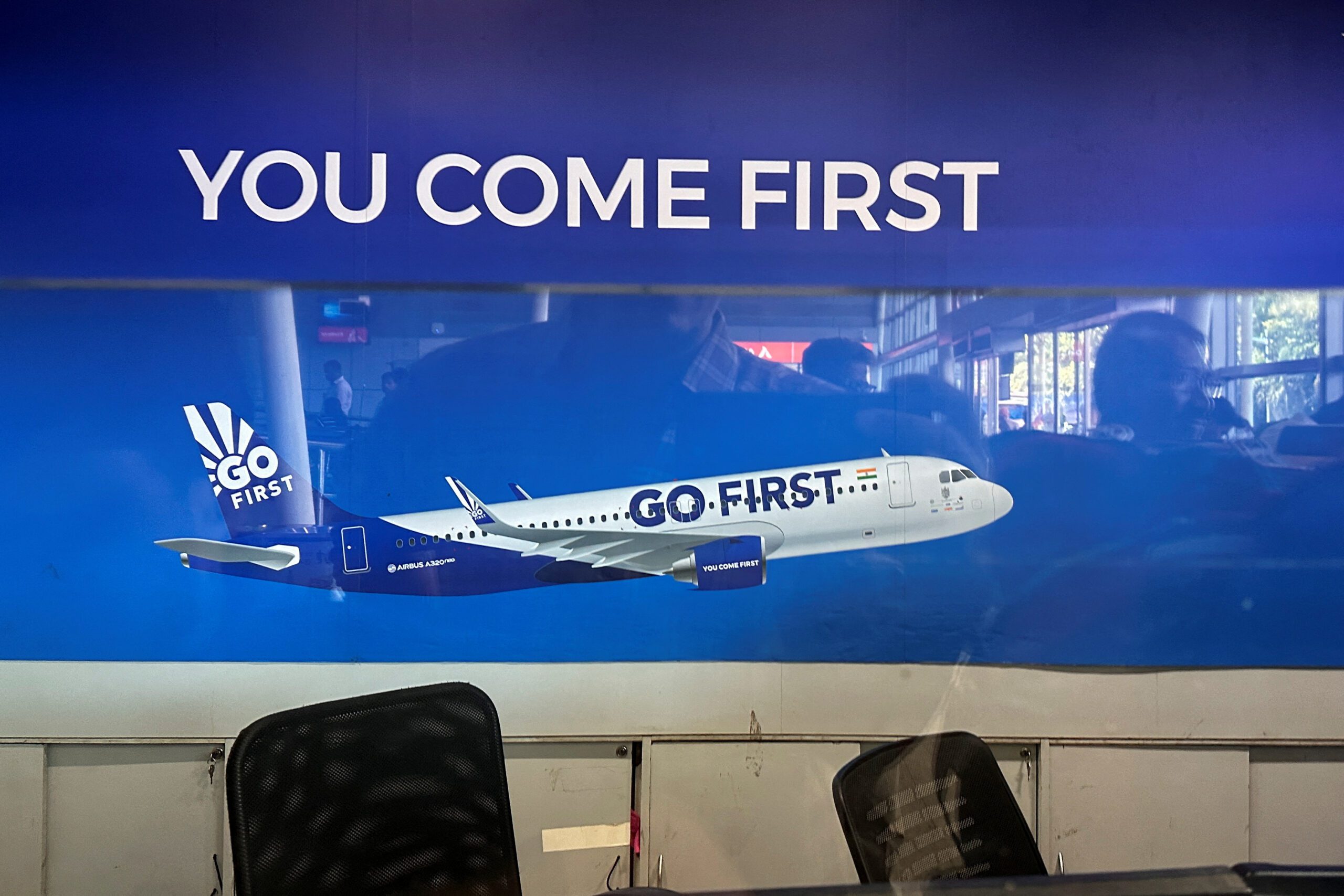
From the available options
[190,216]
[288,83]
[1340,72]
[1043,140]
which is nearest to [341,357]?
[190,216]

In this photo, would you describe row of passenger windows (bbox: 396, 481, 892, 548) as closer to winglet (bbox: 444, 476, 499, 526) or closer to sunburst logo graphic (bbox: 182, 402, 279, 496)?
winglet (bbox: 444, 476, 499, 526)

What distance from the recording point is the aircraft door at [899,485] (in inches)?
94.8

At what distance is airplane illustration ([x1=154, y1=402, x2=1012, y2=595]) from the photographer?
2373 millimetres

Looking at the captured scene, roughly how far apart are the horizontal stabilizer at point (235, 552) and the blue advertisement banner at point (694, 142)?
746mm

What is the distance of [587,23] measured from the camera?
239 centimetres

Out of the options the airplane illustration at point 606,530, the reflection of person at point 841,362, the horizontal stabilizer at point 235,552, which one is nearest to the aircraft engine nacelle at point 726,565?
the airplane illustration at point 606,530

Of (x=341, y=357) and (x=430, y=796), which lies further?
(x=341, y=357)

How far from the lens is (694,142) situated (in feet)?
7.86

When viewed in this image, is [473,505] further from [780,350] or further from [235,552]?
[780,350]

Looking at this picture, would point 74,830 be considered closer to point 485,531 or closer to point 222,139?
point 485,531

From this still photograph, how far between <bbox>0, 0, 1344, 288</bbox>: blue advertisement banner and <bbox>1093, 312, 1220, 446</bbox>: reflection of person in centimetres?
15

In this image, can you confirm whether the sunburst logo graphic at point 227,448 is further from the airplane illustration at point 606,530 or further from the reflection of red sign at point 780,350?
the reflection of red sign at point 780,350

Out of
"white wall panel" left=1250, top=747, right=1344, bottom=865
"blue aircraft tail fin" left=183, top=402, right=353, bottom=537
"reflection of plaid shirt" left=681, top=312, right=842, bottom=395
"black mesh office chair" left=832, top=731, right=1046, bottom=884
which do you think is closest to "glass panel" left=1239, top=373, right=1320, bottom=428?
"white wall panel" left=1250, top=747, right=1344, bottom=865

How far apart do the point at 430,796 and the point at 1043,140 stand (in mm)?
2339
